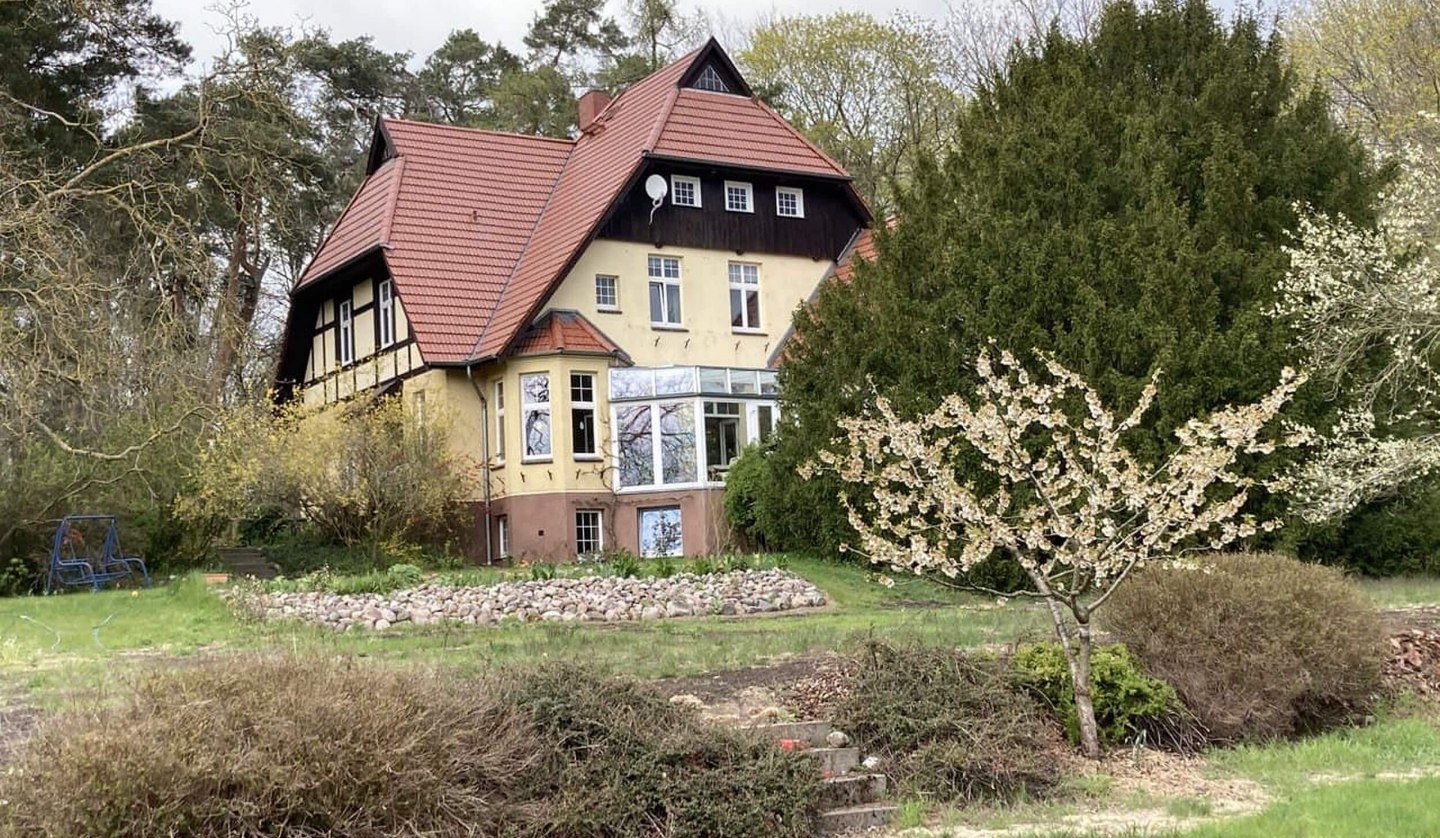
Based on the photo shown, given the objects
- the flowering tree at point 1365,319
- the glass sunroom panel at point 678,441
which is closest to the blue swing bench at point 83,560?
the glass sunroom panel at point 678,441

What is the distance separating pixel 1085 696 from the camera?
9445mm

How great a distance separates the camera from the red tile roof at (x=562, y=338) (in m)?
26.1

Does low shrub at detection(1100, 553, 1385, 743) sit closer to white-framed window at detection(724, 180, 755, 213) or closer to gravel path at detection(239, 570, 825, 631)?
gravel path at detection(239, 570, 825, 631)

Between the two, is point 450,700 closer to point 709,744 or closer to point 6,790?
point 709,744

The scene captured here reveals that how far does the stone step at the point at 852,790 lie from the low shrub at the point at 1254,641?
290 cm

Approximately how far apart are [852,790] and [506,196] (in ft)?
77.7

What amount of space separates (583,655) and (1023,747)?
428cm

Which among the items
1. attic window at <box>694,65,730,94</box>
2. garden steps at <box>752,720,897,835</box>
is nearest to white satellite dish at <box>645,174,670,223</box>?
attic window at <box>694,65,730,94</box>

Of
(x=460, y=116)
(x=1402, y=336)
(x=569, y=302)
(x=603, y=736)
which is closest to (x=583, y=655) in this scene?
(x=603, y=736)

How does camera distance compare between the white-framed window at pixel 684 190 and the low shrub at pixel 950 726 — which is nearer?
the low shrub at pixel 950 726

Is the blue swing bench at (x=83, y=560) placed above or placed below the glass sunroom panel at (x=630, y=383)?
below

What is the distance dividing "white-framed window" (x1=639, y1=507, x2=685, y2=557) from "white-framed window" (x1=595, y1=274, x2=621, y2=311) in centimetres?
423

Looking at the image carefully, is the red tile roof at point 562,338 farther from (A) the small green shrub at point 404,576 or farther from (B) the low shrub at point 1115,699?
(B) the low shrub at point 1115,699

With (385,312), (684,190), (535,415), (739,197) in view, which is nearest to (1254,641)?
(535,415)
